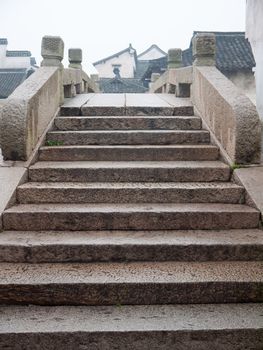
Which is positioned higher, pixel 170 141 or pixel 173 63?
pixel 173 63

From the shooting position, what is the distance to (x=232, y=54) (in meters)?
20.1

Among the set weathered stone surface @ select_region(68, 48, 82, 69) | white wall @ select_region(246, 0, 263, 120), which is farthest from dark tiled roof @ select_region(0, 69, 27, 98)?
white wall @ select_region(246, 0, 263, 120)

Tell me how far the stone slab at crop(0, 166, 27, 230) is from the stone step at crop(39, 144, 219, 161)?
57 centimetres

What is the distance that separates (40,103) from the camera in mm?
4637

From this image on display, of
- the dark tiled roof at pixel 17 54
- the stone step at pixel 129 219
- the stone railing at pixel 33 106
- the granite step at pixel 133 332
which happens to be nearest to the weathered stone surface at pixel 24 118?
the stone railing at pixel 33 106

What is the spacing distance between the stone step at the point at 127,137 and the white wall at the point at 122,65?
42983mm

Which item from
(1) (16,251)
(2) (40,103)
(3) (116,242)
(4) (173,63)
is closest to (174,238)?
(3) (116,242)

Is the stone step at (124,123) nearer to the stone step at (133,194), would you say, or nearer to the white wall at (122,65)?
the stone step at (133,194)

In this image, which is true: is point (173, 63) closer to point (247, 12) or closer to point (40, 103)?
point (247, 12)

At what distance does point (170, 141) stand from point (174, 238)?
1765 mm

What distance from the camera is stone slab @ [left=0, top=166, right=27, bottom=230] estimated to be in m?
3.66

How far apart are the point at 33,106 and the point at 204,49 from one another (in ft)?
8.63

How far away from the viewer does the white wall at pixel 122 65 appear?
46.8 m

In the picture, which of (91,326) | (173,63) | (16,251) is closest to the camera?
(91,326)
